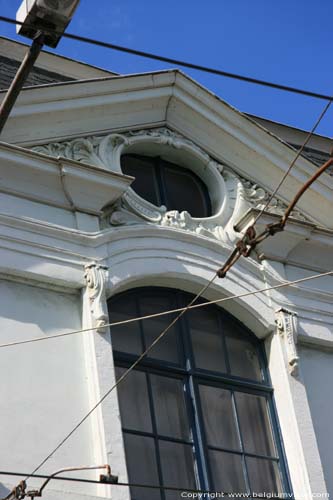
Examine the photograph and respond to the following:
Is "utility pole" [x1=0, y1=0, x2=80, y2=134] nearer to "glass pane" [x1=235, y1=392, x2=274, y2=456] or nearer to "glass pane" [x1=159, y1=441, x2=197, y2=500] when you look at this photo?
"glass pane" [x1=159, y1=441, x2=197, y2=500]

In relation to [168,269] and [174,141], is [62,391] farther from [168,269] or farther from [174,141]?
[174,141]

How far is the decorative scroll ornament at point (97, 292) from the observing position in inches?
530

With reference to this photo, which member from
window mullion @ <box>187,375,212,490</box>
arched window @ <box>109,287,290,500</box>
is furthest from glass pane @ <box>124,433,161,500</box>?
window mullion @ <box>187,375,212,490</box>

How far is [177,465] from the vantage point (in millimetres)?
13219

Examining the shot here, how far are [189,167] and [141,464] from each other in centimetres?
418

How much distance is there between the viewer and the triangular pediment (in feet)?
48.6

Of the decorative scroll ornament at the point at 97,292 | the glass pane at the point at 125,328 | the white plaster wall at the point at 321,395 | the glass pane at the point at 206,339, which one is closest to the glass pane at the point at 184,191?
the glass pane at the point at 206,339

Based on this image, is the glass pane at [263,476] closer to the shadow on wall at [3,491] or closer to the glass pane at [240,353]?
the glass pane at [240,353]

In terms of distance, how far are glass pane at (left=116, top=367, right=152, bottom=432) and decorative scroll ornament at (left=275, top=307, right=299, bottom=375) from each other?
1681mm

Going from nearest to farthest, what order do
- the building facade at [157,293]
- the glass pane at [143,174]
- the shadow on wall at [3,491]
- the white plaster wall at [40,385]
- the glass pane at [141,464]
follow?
the shadow on wall at [3,491] < the white plaster wall at [40,385] < the glass pane at [141,464] < the building facade at [157,293] < the glass pane at [143,174]

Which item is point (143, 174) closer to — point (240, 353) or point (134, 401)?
point (240, 353)

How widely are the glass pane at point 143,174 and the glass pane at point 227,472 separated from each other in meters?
3.11

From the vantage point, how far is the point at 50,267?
13.6 meters

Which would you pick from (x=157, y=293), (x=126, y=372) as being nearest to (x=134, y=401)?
(x=126, y=372)
